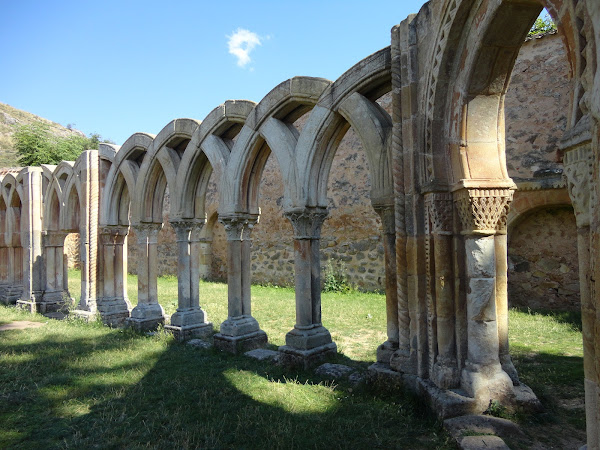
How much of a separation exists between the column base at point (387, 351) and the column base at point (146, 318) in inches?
183

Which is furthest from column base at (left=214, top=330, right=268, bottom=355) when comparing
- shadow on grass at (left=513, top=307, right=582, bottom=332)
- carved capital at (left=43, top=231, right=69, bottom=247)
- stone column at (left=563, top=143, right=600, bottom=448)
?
carved capital at (left=43, top=231, right=69, bottom=247)

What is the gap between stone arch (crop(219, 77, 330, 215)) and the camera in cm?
531

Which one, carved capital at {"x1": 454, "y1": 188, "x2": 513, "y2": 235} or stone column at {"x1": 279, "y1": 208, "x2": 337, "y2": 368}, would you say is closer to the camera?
carved capital at {"x1": 454, "y1": 188, "x2": 513, "y2": 235}

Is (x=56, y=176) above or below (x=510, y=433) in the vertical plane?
above

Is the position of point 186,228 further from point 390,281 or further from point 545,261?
point 545,261

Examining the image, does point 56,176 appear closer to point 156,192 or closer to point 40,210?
point 40,210

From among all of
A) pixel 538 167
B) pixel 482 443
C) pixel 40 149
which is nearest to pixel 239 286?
pixel 482 443

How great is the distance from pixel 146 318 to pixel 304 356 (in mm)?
3871

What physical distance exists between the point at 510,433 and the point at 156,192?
6904mm

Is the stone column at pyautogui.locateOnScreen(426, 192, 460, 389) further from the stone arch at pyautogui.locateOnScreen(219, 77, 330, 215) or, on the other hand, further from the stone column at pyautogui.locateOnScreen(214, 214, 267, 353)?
the stone column at pyautogui.locateOnScreen(214, 214, 267, 353)

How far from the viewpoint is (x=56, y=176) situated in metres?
10.2

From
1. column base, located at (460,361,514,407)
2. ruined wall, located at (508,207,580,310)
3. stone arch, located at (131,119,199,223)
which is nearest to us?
column base, located at (460,361,514,407)

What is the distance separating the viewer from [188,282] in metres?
7.01

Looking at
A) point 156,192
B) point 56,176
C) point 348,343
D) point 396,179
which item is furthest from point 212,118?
point 56,176
